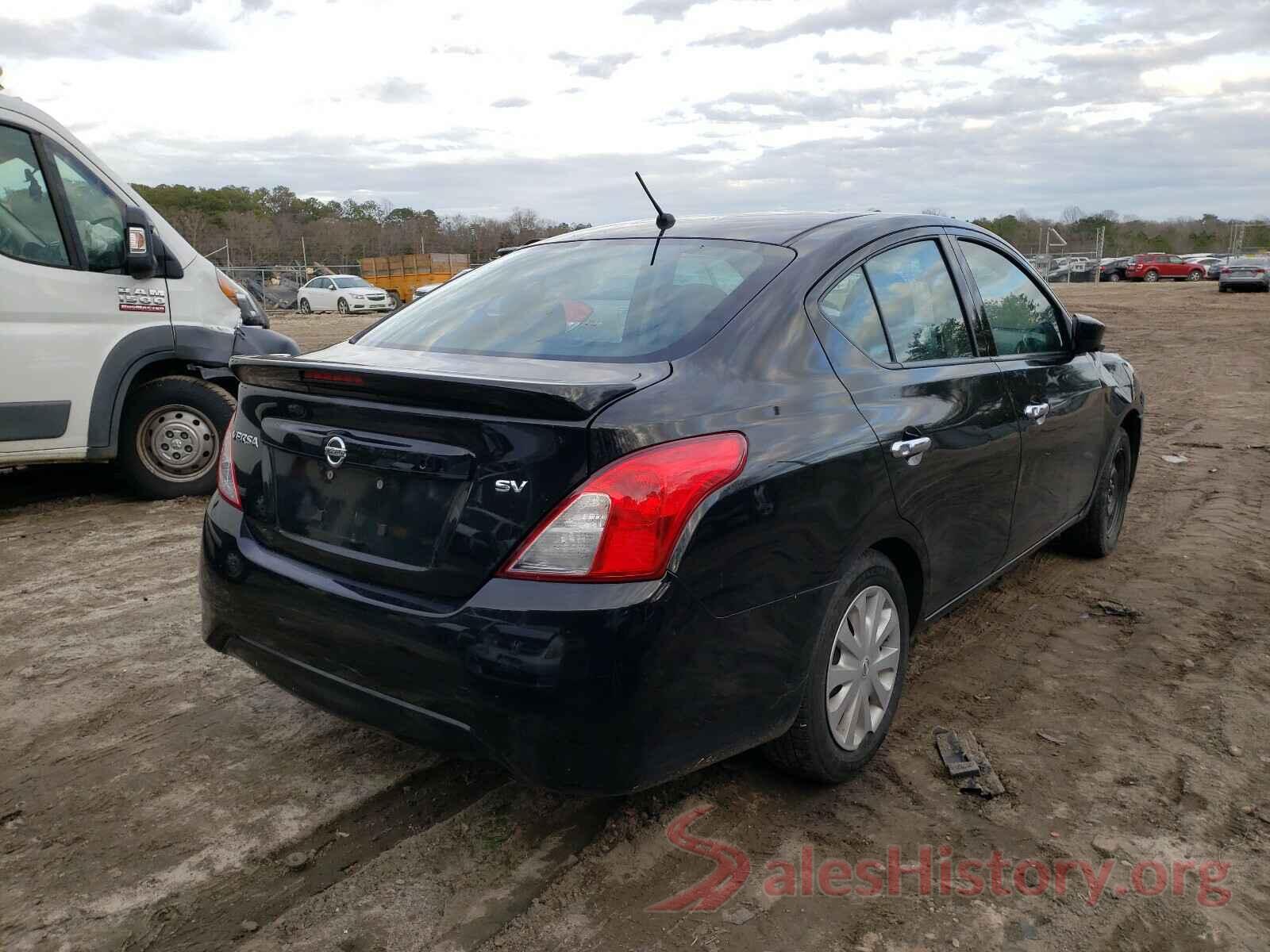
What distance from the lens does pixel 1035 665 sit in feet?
13.0

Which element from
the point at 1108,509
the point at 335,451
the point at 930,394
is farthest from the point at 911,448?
the point at 1108,509

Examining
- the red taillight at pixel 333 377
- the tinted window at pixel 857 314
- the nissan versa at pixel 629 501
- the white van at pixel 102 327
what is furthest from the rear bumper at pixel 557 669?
the white van at pixel 102 327

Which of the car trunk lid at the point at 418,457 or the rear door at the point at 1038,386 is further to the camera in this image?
the rear door at the point at 1038,386

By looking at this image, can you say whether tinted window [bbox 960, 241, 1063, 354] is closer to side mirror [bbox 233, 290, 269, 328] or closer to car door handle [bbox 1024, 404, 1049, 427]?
car door handle [bbox 1024, 404, 1049, 427]

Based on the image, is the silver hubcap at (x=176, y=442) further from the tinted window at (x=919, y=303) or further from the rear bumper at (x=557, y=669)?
the tinted window at (x=919, y=303)

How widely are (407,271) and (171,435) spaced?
41.8m

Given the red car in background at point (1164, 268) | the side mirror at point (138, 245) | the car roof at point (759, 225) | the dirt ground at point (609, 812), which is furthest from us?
the red car in background at point (1164, 268)

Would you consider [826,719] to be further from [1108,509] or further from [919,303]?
[1108,509]

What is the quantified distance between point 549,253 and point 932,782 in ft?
7.34

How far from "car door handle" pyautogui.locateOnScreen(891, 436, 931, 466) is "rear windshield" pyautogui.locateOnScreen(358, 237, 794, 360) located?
641mm

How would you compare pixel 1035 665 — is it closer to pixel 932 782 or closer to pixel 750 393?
pixel 932 782

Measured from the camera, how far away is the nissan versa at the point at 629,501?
2256 mm

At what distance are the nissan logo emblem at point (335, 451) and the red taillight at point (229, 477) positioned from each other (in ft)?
1.64

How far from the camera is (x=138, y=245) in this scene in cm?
601
